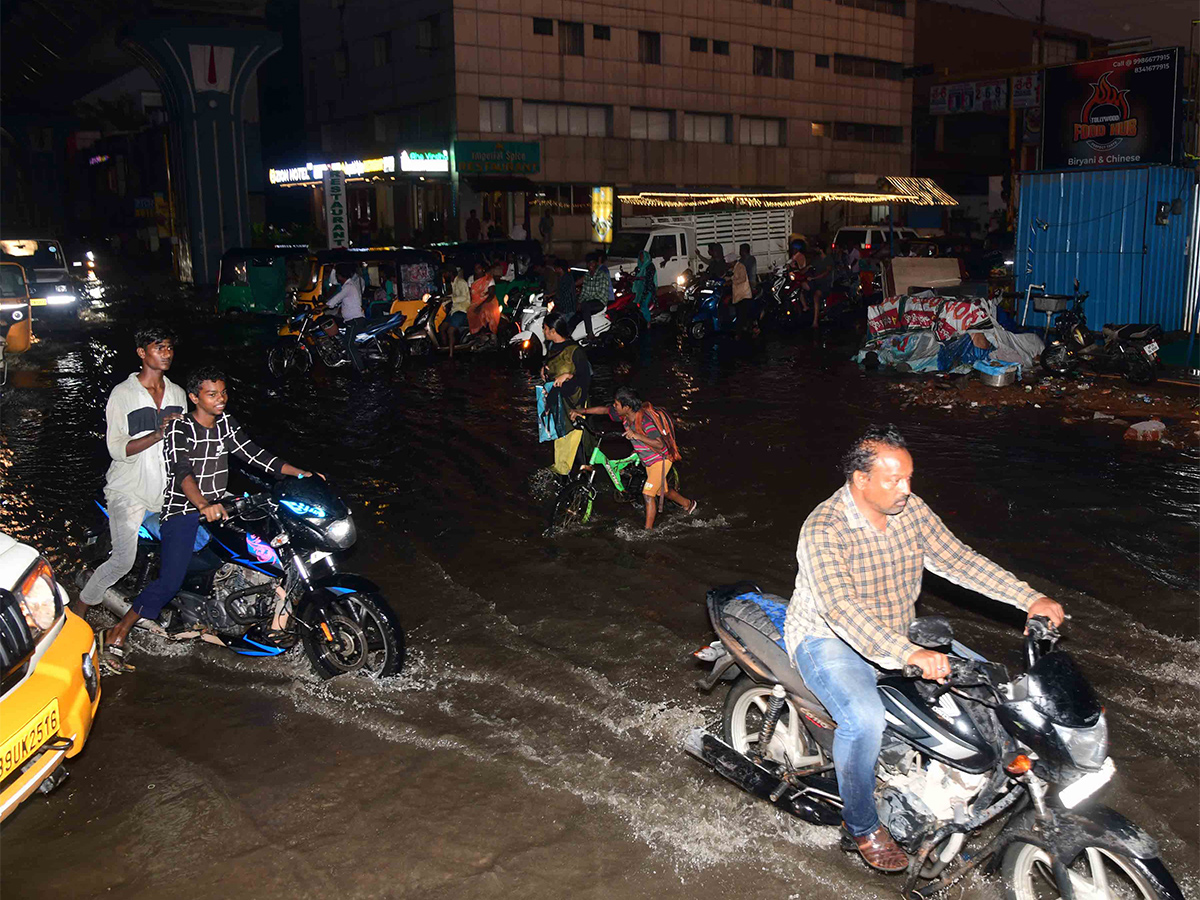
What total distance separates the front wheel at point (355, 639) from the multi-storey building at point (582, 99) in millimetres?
30825

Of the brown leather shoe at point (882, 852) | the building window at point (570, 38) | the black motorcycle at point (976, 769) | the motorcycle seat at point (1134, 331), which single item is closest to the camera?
the black motorcycle at point (976, 769)

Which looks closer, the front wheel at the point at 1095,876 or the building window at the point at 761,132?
the front wheel at the point at 1095,876

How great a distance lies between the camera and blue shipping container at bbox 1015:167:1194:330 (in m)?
15.7

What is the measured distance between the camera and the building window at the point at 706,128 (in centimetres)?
4588

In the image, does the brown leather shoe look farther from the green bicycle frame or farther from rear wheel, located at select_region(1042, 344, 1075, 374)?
rear wheel, located at select_region(1042, 344, 1075, 374)

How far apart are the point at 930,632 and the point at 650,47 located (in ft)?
147

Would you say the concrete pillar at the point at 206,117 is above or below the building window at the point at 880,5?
below

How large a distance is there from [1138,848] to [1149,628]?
130 inches

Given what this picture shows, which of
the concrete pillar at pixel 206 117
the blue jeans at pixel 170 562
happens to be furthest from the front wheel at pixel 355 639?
the concrete pillar at pixel 206 117

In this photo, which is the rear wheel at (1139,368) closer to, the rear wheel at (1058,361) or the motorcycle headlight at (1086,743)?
the rear wheel at (1058,361)

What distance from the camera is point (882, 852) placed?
138 inches

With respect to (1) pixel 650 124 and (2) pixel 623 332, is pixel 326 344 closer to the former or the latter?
(2) pixel 623 332

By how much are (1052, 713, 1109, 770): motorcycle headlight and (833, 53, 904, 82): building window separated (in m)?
53.5

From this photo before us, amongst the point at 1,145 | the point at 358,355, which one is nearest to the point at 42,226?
the point at 1,145
